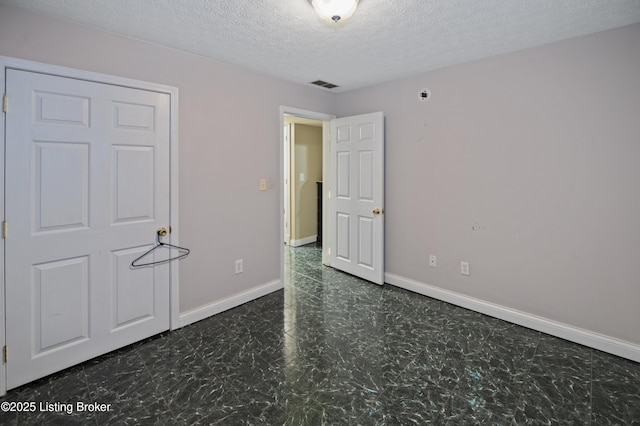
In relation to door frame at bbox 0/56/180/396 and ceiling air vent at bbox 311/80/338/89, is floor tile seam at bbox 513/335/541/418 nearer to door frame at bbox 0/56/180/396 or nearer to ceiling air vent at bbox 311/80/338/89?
door frame at bbox 0/56/180/396

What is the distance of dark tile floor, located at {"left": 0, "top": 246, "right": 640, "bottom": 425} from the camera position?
1.81 m

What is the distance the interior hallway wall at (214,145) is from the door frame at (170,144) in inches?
2.4

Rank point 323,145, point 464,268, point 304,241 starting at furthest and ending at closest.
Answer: point 304,241
point 323,145
point 464,268

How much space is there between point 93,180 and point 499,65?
134 inches

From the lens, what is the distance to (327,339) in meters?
2.64

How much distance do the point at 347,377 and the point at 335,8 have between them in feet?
7.58

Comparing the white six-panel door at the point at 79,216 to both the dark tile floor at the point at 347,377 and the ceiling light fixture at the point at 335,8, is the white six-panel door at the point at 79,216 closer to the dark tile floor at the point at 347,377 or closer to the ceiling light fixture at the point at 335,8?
the dark tile floor at the point at 347,377

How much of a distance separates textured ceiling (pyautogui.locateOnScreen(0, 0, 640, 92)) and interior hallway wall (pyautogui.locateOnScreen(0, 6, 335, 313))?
133 mm

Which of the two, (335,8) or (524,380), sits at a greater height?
(335,8)

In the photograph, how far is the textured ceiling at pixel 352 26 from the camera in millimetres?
1999

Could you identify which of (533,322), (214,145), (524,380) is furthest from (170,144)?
(533,322)

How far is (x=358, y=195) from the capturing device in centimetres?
396

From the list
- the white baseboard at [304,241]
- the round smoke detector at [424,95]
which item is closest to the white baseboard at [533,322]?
the round smoke detector at [424,95]

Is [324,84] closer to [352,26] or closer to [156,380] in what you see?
[352,26]
